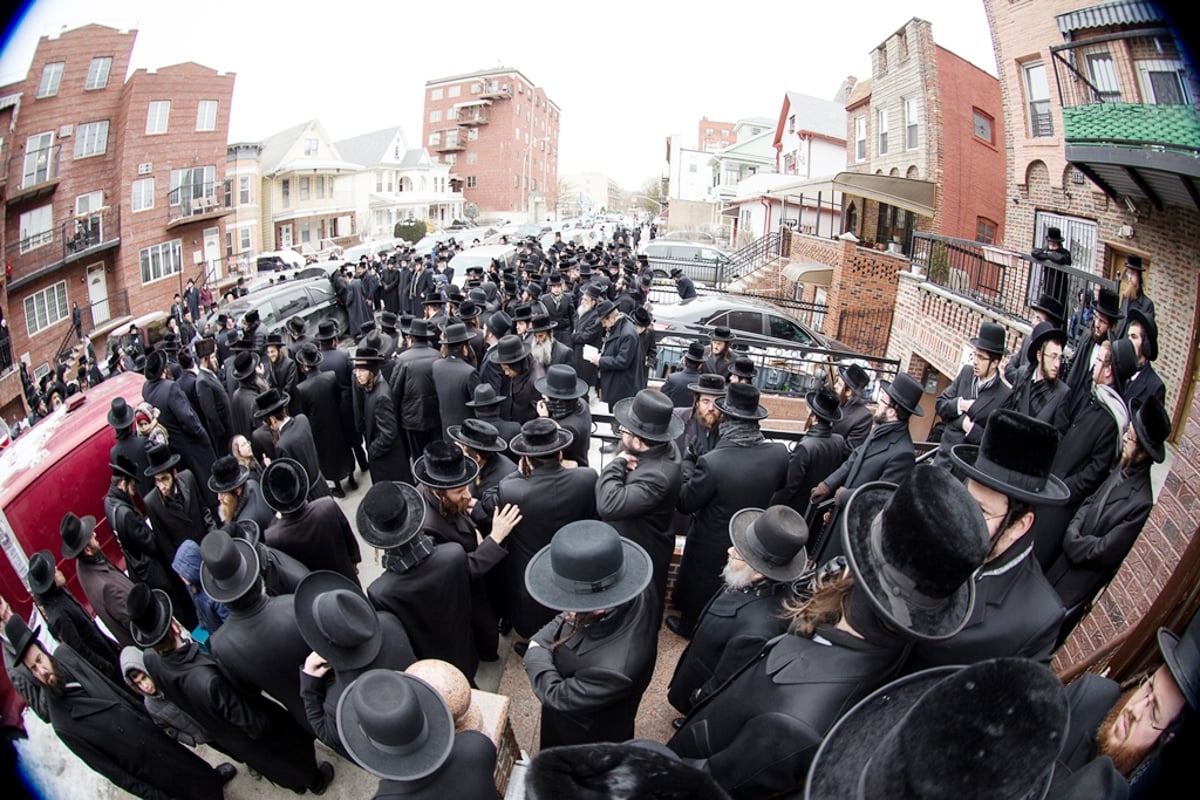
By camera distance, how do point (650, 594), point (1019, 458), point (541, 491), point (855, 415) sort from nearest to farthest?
1. point (1019, 458)
2. point (650, 594)
3. point (541, 491)
4. point (855, 415)

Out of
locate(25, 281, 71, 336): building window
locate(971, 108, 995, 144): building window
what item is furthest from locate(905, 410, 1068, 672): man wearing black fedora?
locate(971, 108, 995, 144): building window

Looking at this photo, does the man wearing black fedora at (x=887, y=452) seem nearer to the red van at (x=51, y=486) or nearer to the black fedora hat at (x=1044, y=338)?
the black fedora hat at (x=1044, y=338)

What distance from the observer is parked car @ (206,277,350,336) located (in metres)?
13.0

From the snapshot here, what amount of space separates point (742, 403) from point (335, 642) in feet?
9.19

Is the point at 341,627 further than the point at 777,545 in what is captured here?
No

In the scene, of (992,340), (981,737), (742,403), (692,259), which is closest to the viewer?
(981,737)

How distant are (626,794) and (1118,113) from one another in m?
2.72

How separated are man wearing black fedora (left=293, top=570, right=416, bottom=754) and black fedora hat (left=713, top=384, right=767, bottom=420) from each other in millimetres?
2438

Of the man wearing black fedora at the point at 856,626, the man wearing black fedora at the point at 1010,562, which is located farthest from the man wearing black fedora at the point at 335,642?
the man wearing black fedora at the point at 1010,562

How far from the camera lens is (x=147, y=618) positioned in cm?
283

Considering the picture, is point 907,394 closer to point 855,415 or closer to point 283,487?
point 855,415

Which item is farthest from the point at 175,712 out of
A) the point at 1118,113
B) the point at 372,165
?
the point at 372,165

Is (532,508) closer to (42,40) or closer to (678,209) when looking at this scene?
(42,40)

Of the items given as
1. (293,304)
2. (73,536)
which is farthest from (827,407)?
(293,304)
